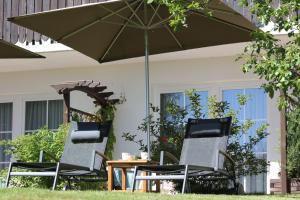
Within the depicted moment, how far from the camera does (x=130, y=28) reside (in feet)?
32.7

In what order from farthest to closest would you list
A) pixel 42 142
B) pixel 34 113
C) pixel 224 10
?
1. pixel 34 113
2. pixel 42 142
3. pixel 224 10

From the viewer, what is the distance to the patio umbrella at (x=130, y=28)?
28.9 ft

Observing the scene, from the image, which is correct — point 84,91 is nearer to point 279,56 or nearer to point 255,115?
point 255,115

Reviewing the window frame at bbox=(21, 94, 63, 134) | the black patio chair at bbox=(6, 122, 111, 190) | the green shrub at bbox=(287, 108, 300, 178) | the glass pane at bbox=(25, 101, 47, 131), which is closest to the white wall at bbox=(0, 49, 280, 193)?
the window frame at bbox=(21, 94, 63, 134)

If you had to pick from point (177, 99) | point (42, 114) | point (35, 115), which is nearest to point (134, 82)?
point (177, 99)

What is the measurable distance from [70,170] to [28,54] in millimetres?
2091

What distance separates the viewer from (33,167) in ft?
28.2

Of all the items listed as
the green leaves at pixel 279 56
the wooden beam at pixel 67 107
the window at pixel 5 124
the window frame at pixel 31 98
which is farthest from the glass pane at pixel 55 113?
the green leaves at pixel 279 56

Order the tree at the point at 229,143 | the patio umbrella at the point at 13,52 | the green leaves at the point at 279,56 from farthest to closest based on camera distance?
the tree at the point at 229,143, the patio umbrella at the point at 13,52, the green leaves at the point at 279,56

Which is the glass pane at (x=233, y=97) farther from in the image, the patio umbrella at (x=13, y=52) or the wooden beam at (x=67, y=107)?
the patio umbrella at (x=13, y=52)

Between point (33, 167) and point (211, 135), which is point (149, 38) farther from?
point (33, 167)

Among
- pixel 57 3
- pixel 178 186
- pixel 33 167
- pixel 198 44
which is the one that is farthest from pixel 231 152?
pixel 57 3

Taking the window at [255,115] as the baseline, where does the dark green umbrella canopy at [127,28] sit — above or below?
above

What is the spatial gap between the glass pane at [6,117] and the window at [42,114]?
1.26 ft
